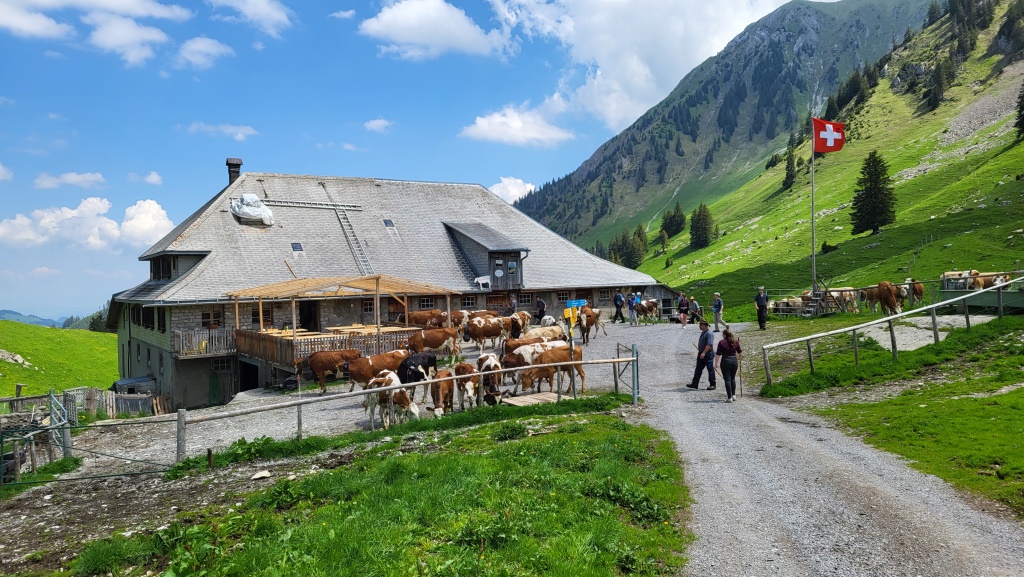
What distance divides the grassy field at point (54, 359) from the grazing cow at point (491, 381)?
118ft

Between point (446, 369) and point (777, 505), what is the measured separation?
39.9 feet

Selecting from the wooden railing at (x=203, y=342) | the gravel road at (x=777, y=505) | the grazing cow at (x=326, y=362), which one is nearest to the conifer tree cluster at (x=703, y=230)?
the wooden railing at (x=203, y=342)

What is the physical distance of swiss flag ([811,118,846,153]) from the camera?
33.8m

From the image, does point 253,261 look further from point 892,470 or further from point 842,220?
point 842,220

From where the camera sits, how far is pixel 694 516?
331 inches

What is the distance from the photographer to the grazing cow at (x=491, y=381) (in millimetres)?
17608

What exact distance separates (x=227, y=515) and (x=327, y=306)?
2756cm

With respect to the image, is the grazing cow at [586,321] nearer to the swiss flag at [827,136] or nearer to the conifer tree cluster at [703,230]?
the swiss flag at [827,136]

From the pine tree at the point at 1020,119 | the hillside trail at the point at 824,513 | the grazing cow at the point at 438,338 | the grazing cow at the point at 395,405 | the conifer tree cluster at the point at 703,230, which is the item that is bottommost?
the hillside trail at the point at 824,513

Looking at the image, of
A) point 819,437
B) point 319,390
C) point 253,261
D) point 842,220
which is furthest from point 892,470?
point 842,220

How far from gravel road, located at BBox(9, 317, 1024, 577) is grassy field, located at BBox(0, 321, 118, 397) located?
34267 millimetres

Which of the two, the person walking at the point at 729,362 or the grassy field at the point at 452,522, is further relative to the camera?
the person walking at the point at 729,362

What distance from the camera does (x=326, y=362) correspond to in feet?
77.9

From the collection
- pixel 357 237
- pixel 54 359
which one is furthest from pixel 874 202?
pixel 54 359
